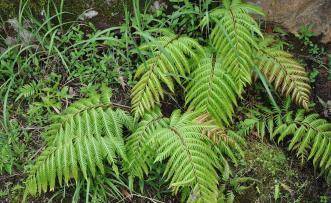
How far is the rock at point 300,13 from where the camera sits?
4.11m

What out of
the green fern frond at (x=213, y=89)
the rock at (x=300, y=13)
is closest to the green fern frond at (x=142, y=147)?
the green fern frond at (x=213, y=89)

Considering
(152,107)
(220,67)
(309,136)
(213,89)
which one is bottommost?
(309,136)

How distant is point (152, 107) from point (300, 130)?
1267 millimetres

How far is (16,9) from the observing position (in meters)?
4.07

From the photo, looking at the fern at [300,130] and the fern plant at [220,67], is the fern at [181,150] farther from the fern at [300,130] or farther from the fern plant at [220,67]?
the fern at [300,130]

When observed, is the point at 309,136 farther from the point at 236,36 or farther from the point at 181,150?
the point at 181,150

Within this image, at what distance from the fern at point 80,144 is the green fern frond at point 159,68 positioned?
0.21 metres

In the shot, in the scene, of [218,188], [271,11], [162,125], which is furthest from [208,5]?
[218,188]

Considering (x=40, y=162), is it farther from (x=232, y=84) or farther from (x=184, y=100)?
(x=232, y=84)

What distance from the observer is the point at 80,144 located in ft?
11.2

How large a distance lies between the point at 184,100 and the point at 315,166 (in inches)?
49.6

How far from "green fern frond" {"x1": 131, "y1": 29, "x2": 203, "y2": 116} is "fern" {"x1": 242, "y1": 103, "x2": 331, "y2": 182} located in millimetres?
777

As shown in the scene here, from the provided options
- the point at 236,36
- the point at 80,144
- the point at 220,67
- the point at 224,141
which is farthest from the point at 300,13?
the point at 80,144

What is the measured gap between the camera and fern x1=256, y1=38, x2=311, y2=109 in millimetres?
3840
